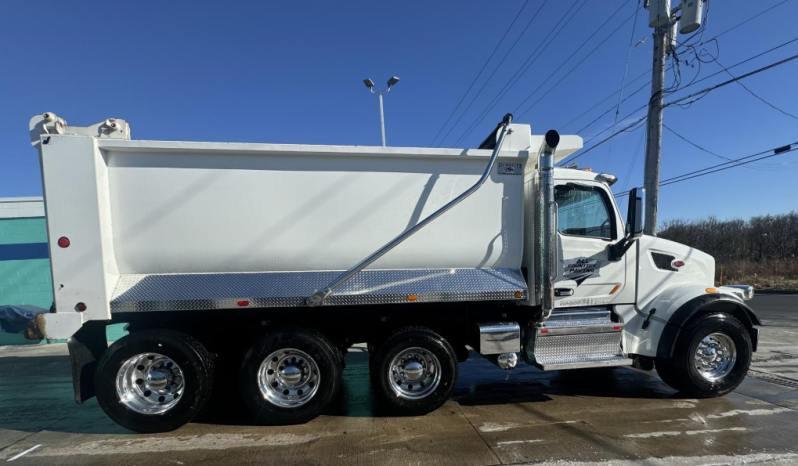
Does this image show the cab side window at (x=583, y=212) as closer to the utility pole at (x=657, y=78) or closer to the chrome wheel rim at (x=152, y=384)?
the chrome wheel rim at (x=152, y=384)

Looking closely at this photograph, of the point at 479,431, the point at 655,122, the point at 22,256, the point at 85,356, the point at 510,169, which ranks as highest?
the point at 655,122

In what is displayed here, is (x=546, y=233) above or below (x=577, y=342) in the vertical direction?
above

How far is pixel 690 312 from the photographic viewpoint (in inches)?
169

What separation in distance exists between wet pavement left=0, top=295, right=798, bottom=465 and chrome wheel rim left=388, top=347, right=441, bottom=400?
293mm

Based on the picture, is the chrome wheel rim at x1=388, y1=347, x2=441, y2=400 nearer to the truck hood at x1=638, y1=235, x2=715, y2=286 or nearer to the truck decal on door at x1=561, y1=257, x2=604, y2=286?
the truck decal on door at x1=561, y1=257, x2=604, y2=286

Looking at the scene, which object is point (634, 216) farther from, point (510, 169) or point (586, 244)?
point (510, 169)

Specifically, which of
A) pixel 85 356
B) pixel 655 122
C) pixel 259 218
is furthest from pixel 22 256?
pixel 655 122

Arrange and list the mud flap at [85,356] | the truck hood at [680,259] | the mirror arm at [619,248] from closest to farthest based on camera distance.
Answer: the mud flap at [85,356]
the mirror arm at [619,248]
the truck hood at [680,259]

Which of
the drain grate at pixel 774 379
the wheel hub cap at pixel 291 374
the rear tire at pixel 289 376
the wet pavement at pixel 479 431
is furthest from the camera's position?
the drain grate at pixel 774 379

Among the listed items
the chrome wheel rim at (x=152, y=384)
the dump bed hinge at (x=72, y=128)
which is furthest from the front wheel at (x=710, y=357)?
the dump bed hinge at (x=72, y=128)

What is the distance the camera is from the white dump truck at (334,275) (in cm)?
356

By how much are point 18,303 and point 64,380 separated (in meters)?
4.76

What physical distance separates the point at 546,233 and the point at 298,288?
106 inches

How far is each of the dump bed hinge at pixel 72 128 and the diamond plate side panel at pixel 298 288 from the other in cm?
141
